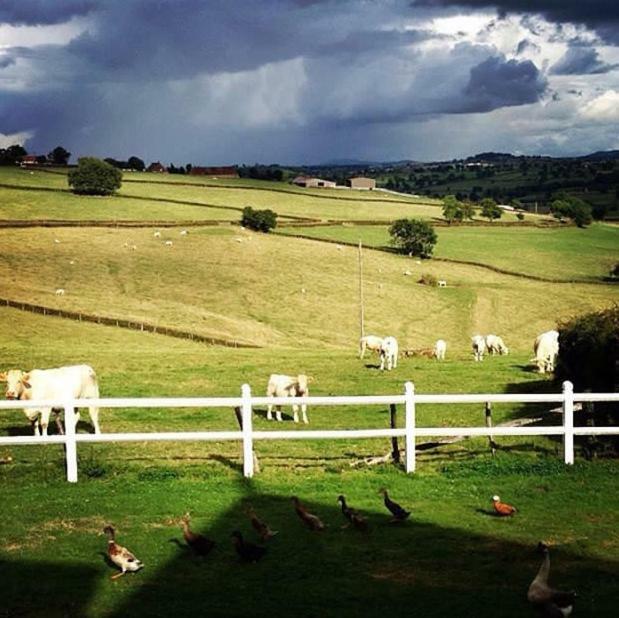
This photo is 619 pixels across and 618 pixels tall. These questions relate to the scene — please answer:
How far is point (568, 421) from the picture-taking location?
51.9 feet

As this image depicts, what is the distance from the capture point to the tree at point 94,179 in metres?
126

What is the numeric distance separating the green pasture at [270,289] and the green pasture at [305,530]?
125ft

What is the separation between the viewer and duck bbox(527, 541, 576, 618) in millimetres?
9328

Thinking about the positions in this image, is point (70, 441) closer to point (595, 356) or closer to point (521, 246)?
point (595, 356)

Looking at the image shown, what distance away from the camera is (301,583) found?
10.7 metres

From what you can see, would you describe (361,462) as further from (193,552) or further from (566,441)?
(193,552)

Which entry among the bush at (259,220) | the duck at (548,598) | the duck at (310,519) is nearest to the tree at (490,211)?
the bush at (259,220)

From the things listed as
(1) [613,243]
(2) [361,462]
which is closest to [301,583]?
(2) [361,462]

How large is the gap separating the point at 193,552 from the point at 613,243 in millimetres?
126238

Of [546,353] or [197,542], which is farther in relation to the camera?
[546,353]

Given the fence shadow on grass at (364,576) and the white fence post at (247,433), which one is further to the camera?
the white fence post at (247,433)

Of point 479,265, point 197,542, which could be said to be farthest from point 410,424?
point 479,265

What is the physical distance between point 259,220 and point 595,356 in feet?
292

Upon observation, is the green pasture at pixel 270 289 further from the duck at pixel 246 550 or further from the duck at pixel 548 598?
the duck at pixel 548 598
